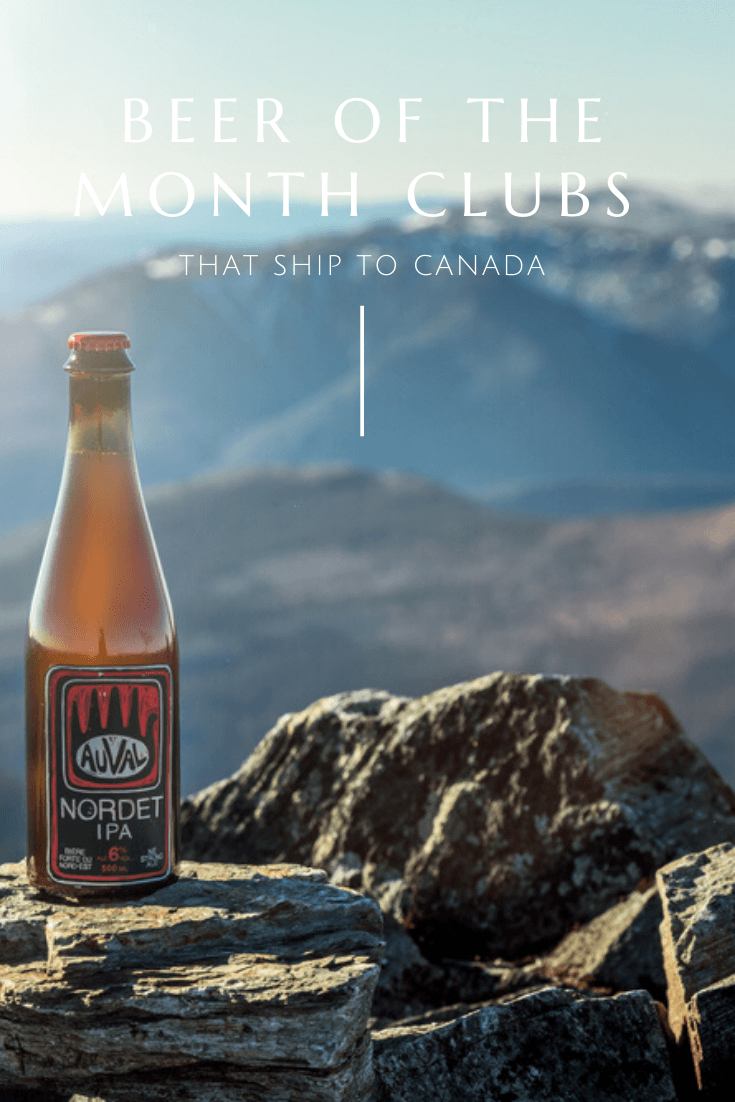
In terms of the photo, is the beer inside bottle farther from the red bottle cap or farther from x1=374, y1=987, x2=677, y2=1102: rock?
x1=374, y1=987, x2=677, y2=1102: rock

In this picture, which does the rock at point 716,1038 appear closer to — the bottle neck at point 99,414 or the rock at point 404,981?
the rock at point 404,981

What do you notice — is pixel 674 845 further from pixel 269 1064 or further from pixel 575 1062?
pixel 269 1064

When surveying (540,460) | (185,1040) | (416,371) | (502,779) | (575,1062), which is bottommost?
(575,1062)

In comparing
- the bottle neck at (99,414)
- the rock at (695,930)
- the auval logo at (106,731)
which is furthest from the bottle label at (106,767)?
the rock at (695,930)

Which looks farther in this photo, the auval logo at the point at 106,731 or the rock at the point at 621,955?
the rock at the point at 621,955

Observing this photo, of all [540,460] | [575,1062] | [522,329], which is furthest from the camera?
[522,329]

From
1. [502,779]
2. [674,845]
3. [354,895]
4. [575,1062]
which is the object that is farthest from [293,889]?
[674,845]

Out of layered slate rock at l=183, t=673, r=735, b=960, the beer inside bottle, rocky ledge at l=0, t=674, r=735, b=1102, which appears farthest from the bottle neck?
layered slate rock at l=183, t=673, r=735, b=960

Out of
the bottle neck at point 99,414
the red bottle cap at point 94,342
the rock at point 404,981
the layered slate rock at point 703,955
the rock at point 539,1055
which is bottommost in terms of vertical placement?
the rock at point 404,981
